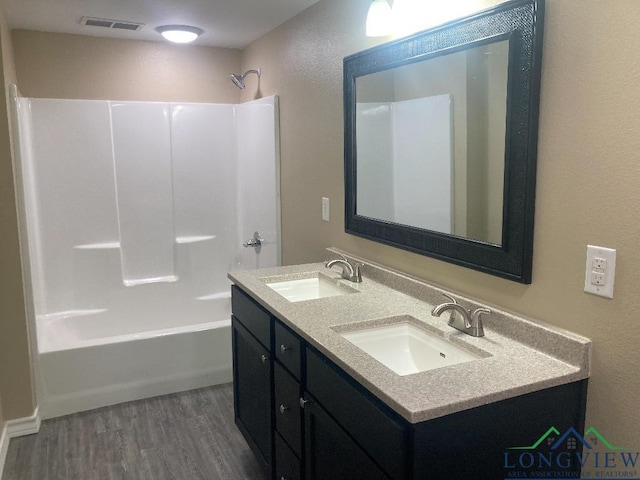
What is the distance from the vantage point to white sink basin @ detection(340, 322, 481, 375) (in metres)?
1.74

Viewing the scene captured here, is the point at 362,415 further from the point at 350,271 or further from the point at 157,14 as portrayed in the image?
the point at 157,14

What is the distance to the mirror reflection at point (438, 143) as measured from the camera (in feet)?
5.50

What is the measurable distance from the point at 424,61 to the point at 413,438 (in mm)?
1317

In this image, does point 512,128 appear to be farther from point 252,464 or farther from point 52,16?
point 52,16

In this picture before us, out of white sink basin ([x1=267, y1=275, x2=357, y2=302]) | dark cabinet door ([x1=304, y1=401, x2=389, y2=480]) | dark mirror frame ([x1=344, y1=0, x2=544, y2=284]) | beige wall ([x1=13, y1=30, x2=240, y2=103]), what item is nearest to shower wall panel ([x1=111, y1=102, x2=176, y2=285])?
beige wall ([x1=13, y1=30, x2=240, y2=103])

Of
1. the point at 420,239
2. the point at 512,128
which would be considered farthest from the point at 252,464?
the point at 512,128

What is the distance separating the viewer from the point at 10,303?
2709mm

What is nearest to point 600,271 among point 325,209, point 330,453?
point 330,453

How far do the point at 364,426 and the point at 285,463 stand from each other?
75 cm

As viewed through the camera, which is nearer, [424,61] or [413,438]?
[413,438]

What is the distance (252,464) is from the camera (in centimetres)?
251

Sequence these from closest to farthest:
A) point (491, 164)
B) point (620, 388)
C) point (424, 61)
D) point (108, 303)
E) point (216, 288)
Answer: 1. point (620, 388)
2. point (491, 164)
3. point (424, 61)
4. point (108, 303)
5. point (216, 288)

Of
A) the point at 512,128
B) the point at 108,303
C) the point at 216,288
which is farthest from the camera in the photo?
the point at 216,288


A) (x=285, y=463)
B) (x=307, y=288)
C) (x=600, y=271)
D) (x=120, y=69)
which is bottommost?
(x=285, y=463)
